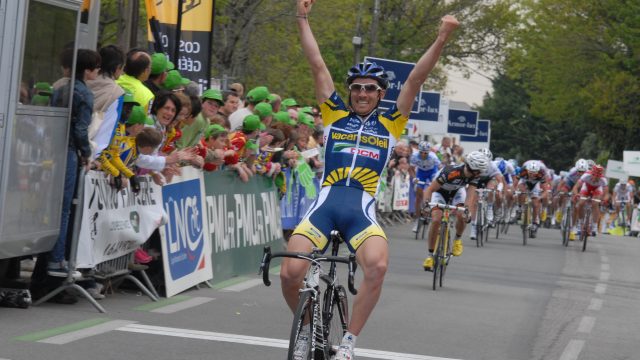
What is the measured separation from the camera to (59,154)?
10.7 metres

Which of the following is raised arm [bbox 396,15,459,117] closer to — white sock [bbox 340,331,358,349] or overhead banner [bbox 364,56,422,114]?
white sock [bbox 340,331,358,349]

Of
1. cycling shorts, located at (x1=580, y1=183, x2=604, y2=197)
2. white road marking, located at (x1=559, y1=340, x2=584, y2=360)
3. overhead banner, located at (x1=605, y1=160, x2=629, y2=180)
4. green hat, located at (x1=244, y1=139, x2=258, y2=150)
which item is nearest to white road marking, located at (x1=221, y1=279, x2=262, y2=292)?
green hat, located at (x1=244, y1=139, x2=258, y2=150)

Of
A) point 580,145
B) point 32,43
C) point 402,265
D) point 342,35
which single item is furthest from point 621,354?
point 580,145

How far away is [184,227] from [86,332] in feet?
10.9

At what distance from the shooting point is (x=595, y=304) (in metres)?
15.0

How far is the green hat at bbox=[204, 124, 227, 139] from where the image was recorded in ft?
45.4

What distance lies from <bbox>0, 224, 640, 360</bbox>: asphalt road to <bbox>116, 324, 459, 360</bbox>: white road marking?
0.01 m

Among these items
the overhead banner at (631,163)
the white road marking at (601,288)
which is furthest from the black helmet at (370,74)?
the overhead banner at (631,163)

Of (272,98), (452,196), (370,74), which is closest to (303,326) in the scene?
(370,74)

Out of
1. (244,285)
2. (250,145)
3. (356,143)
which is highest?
(250,145)

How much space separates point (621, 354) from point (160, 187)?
4248 millimetres

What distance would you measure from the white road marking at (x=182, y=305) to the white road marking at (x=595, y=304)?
179 inches

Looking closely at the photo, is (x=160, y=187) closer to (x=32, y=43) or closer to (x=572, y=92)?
(x=32, y=43)

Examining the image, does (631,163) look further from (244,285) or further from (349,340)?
(349,340)
